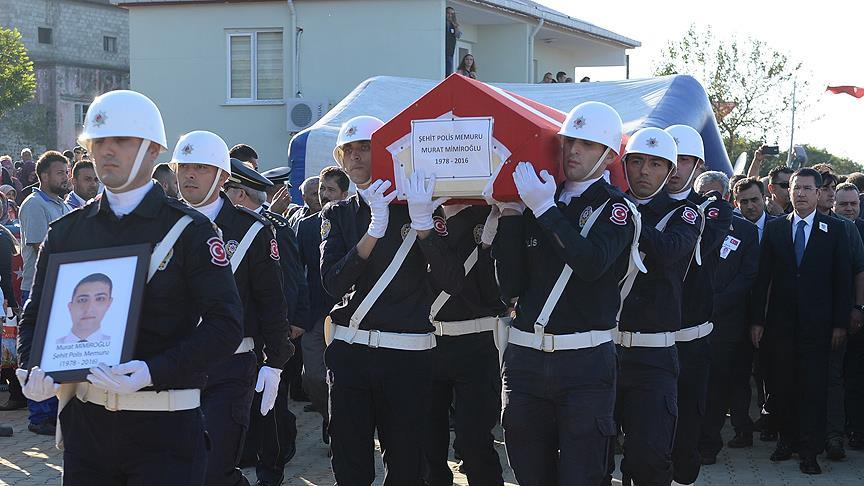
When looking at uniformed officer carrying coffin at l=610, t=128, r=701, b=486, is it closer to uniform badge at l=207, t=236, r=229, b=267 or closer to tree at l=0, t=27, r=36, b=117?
uniform badge at l=207, t=236, r=229, b=267

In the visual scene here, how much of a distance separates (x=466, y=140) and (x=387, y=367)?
1.29 metres

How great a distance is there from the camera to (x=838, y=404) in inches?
367

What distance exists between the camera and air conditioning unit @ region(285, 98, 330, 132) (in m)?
23.8

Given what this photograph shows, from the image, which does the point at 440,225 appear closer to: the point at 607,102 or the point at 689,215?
the point at 689,215

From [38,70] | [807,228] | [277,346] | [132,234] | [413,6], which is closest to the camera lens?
[132,234]

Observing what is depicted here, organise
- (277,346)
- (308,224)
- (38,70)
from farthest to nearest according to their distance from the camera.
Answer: (38,70) → (308,224) → (277,346)

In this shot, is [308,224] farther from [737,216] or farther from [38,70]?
[38,70]

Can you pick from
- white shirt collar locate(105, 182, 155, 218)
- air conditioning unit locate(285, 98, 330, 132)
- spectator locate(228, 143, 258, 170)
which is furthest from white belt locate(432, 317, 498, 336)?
air conditioning unit locate(285, 98, 330, 132)

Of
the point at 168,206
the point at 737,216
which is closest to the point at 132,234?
the point at 168,206

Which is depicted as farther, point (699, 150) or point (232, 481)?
point (699, 150)

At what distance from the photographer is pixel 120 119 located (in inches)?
163

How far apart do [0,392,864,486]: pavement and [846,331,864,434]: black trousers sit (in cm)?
32

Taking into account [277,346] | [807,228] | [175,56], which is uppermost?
[175,56]

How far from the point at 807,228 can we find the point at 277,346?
5.04 m
